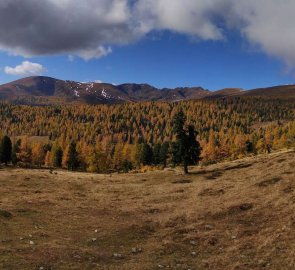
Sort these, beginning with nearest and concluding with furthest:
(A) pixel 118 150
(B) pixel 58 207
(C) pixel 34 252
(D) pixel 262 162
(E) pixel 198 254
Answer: (C) pixel 34 252 < (E) pixel 198 254 < (B) pixel 58 207 < (D) pixel 262 162 < (A) pixel 118 150

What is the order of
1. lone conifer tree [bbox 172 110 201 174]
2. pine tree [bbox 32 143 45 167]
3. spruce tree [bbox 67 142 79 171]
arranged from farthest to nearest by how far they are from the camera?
pine tree [bbox 32 143 45 167]
spruce tree [bbox 67 142 79 171]
lone conifer tree [bbox 172 110 201 174]

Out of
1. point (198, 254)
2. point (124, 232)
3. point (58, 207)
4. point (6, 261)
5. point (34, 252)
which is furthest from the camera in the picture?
point (58, 207)

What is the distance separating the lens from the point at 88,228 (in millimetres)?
33781

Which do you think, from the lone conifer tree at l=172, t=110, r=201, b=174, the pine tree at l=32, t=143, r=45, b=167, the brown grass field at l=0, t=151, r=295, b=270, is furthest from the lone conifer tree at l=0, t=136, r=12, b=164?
the brown grass field at l=0, t=151, r=295, b=270

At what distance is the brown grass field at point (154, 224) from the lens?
2436 centimetres

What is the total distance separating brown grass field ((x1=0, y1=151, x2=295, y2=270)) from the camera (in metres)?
24.4

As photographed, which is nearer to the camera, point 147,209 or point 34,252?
point 34,252

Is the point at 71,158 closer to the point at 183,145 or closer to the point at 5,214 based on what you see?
the point at 183,145

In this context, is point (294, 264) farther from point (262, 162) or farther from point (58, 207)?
point (262, 162)

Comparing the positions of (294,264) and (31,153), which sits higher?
(294,264)

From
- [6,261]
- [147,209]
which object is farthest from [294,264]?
[147,209]

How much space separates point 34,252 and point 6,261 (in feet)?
8.85

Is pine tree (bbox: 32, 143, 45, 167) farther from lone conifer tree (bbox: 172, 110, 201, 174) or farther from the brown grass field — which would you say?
the brown grass field

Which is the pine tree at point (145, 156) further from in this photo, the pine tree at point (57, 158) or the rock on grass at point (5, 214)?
the rock on grass at point (5, 214)
